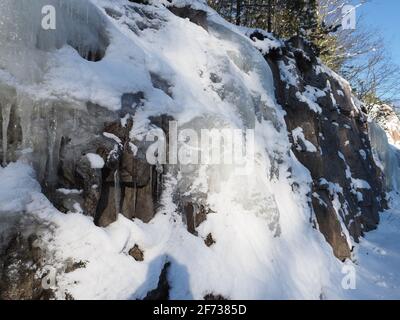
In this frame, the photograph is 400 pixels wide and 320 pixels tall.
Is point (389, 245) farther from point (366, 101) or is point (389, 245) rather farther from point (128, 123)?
point (366, 101)

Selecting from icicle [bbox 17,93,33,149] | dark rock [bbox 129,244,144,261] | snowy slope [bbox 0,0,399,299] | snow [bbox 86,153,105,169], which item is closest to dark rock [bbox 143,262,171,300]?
snowy slope [bbox 0,0,399,299]

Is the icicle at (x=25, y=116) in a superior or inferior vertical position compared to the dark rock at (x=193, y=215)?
superior

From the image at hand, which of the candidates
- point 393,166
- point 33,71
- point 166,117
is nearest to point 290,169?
point 166,117

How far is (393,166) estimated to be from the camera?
17.7 meters

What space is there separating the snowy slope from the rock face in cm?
68

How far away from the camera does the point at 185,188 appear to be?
15.0 feet

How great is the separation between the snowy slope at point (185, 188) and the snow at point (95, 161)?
53 cm

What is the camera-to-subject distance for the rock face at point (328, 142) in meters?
7.62

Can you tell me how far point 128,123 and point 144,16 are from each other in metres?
2.50

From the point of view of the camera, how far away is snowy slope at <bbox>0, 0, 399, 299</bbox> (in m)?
3.48

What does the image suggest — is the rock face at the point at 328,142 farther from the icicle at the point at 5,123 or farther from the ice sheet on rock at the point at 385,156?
the icicle at the point at 5,123

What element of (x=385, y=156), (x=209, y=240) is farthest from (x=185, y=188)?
(x=385, y=156)

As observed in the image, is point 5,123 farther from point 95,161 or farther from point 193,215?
point 193,215
